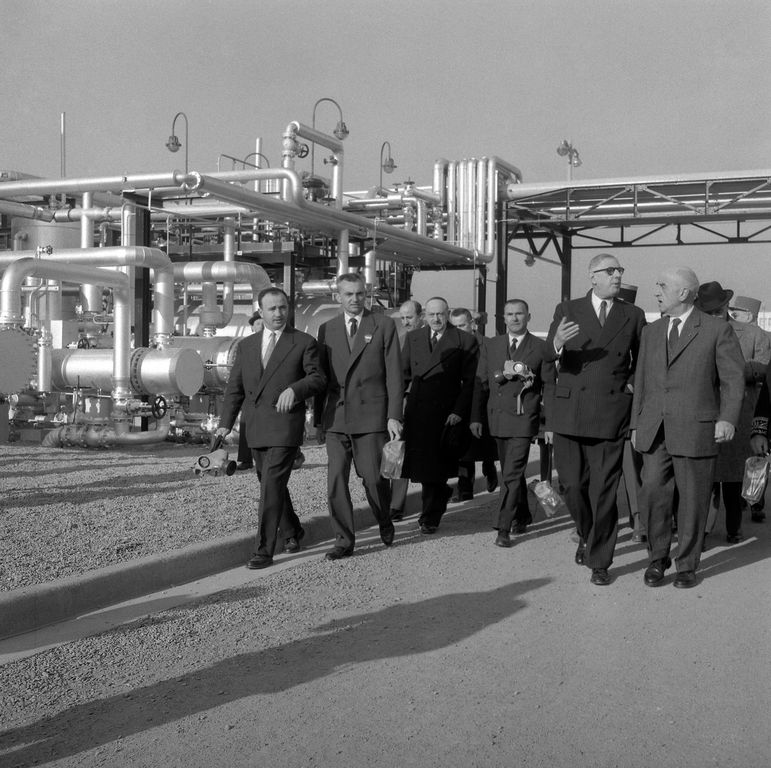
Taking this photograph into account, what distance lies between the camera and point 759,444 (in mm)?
7543

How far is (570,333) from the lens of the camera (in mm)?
6586

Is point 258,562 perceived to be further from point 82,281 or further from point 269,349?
point 82,281

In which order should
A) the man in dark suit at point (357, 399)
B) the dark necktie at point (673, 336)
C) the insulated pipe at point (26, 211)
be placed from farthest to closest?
the insulated pipe at point (26, 211), the man in dark suit at point (357, 399), the dark necktie at point (673, 336)

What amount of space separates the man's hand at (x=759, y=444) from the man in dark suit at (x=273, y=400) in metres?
3.11

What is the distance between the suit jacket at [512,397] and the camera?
817 centimetres

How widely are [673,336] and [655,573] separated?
4.79 feet

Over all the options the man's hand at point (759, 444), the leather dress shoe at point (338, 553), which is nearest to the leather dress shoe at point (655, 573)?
the man's hand at point (759, 444)

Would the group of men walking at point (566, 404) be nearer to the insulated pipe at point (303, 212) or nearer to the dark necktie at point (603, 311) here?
the dark necktie at point (603, 311)

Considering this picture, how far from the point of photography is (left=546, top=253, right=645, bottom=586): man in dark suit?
265 inches

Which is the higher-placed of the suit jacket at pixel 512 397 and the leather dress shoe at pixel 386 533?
the suit jacket at pixel 512 397

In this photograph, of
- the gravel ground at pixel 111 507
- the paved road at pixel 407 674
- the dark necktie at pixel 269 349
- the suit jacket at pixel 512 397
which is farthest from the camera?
the suit jacket at pixel 512 397

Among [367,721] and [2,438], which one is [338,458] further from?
[2,438]

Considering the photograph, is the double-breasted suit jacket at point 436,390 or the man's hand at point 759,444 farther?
the double-breasted suit jacket at point 436,390

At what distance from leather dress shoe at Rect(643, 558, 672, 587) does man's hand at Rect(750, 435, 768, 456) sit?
4.61 feet
